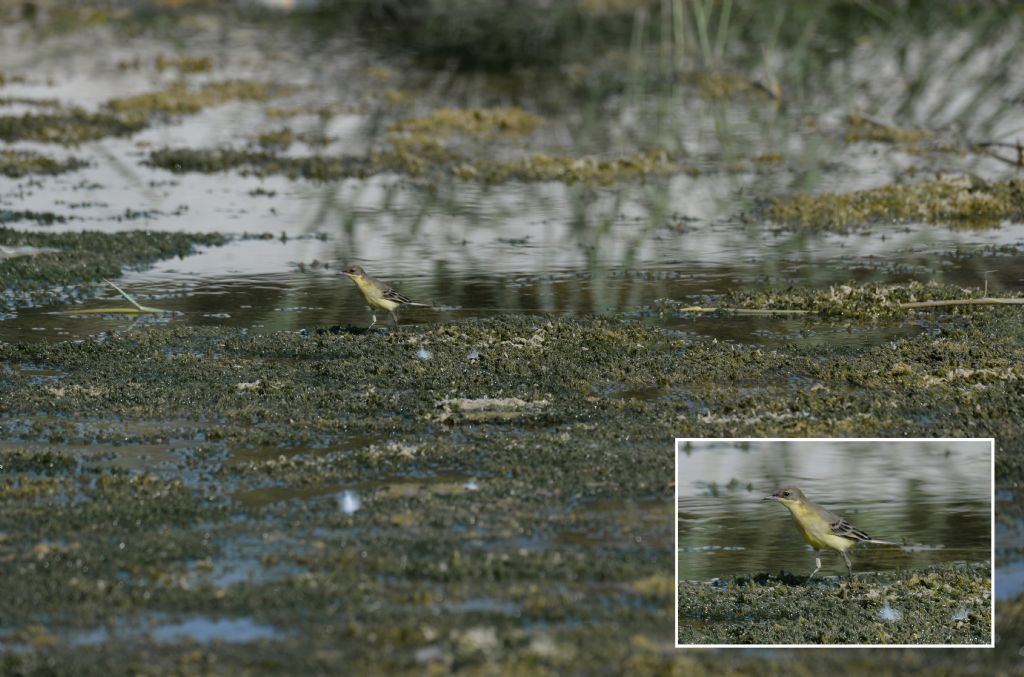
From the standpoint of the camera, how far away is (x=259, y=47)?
94.8ft

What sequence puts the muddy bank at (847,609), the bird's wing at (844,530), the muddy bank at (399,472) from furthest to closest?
1. the bird's wing at (844,530)
2. the muddy bank at (847,609)
3. the muddy bank at (399,472)

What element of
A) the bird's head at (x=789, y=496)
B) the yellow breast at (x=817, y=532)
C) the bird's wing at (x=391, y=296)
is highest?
the bird's wing at (x=391, y=296)

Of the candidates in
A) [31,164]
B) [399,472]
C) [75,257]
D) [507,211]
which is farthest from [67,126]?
[399,472]

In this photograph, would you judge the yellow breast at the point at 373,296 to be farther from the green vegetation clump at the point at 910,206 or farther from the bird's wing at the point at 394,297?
the green vegetation clump at the point at 910,206

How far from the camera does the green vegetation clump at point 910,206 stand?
15.5 m

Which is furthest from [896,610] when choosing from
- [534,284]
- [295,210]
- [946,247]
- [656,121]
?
[656,121]

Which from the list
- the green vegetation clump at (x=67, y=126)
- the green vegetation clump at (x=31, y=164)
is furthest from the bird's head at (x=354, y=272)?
the green vegetation clump at (x=67, y=126)

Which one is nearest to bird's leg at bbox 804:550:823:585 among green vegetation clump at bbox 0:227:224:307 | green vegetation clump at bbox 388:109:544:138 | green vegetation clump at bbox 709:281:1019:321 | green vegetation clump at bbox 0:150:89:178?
green vegetation clump at bbox 709:281:1019:321

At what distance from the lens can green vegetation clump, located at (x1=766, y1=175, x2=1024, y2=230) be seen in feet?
51.0

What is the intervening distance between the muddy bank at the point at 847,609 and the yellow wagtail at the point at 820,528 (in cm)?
17

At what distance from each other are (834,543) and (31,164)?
13150 mm

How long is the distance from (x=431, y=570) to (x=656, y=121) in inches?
599

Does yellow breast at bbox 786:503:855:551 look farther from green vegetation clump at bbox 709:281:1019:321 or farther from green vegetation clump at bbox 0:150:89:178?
green vegetation clump at bbox 0:150:89:178

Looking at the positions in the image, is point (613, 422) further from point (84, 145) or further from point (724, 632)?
point (84, 145)
